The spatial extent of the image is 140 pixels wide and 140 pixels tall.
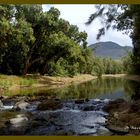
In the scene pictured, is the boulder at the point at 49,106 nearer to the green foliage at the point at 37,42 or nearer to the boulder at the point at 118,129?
the boulder at the point at 118,129

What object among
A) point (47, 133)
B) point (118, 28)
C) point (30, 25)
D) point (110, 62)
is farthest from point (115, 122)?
point (110, 62)

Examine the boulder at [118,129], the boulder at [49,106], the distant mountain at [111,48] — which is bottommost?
the boulder at [118,129]

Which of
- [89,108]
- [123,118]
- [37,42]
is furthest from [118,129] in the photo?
[37,42]

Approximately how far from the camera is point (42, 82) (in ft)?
95.5

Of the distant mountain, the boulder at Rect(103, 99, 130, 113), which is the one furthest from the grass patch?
the boulder at Rect(103, 99, 130, 113)

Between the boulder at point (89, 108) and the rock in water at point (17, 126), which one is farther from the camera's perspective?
the boulder at point (89, 108)

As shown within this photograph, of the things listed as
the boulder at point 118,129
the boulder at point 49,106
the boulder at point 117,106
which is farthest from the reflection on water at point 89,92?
the boulder at point 118,129

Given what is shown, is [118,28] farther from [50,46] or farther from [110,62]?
[110,62]

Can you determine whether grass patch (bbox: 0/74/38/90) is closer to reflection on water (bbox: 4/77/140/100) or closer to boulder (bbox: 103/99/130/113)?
reflection on water (bbox: 4/77/140/100)

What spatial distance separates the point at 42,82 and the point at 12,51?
4.44 metres

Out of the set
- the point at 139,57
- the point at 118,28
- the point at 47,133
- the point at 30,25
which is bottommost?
the point at 47,133

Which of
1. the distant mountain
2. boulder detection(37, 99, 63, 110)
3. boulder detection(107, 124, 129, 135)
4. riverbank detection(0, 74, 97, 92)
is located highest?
the distant mountain

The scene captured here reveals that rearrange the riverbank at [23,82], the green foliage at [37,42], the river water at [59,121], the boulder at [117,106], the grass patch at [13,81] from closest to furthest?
1. the river water at [59,121]
2. the boulder at [117,106]
3. the grass patch at [13,81]
4. the riverbank at [23,82]
5. the green foliage at [37,42]

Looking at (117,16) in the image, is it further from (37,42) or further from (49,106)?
(37,42)
